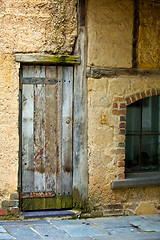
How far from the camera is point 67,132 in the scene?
17.3 feet

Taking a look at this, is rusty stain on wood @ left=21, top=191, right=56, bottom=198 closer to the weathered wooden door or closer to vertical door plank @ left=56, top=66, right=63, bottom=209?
the weathered wooden door

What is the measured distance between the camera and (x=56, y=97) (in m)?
5.23

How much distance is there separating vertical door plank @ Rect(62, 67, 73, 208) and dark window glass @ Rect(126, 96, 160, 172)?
3.35ft

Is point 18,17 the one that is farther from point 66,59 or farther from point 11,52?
point 66,59

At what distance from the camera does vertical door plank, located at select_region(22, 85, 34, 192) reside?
512cm

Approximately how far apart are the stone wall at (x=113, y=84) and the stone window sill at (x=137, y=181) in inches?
3.5

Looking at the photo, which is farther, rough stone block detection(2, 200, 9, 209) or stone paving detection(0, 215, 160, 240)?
rough stone block detection(2, 200, 9, 209)

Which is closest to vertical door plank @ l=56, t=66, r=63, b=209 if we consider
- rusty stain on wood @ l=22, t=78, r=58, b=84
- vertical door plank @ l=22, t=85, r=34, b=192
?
rusty stain on wood @ l=22, t=78, r=58, b=84

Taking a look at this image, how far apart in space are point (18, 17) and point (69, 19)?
708 mm

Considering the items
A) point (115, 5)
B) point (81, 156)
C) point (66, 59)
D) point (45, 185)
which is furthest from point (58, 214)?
point (115, 5)

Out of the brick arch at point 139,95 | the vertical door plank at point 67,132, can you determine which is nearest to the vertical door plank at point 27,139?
the vertical door plank at point 67,132

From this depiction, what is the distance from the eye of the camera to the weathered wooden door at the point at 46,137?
16.9 feet

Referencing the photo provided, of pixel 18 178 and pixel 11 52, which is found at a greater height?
pixel 11 52

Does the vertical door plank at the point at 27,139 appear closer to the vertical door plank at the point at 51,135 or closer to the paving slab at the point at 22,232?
the vertical door plank at the point at 51,135
